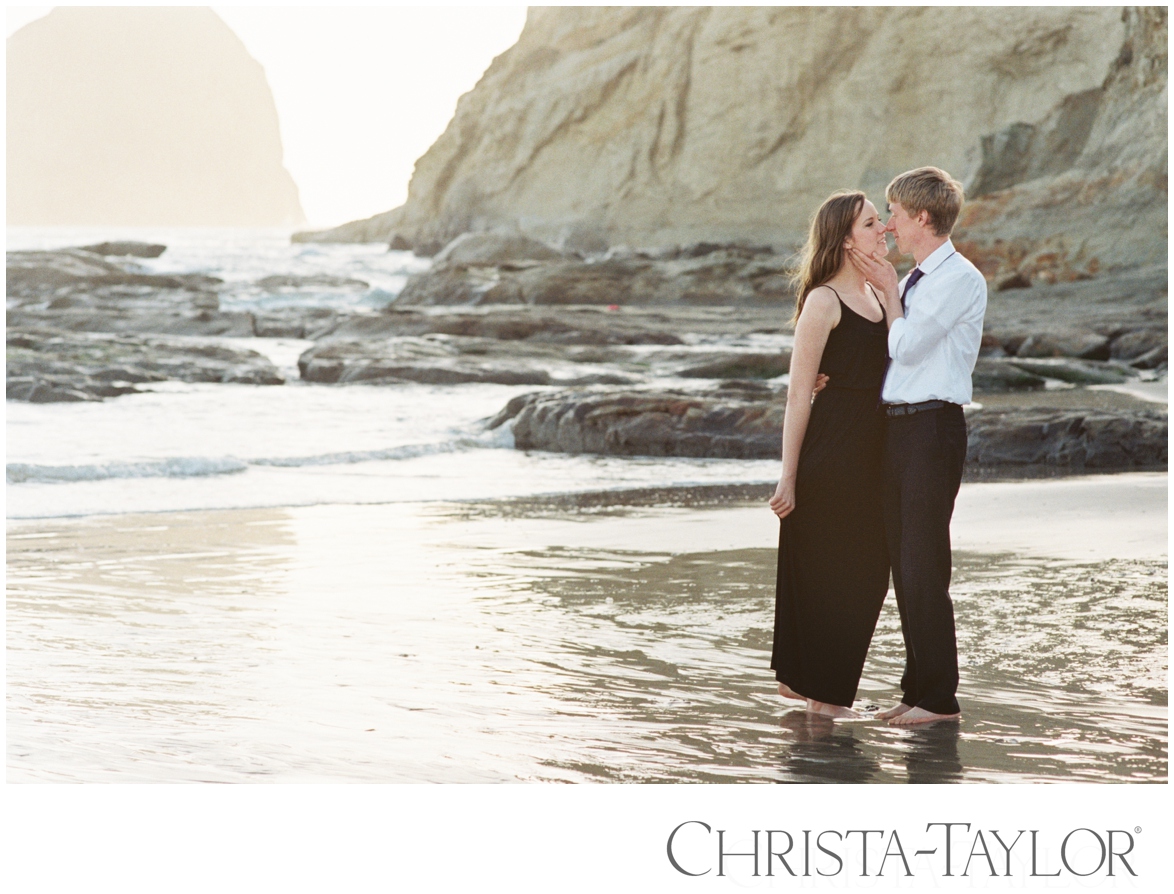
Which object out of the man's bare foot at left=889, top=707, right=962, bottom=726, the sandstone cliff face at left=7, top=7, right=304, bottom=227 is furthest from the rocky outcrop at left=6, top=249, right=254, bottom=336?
the sandstone cliff face at left=7, top=7, right=304, bottom=227

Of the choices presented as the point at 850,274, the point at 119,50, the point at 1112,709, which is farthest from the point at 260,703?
the point at 119,50

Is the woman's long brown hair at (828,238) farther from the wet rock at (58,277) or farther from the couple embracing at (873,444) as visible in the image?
the wet rock at (58,277)

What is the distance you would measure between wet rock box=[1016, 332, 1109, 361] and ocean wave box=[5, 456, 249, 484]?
1434 cm

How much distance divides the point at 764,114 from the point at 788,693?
48.9 m

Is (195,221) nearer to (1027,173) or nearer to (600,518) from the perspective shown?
(1027,173)

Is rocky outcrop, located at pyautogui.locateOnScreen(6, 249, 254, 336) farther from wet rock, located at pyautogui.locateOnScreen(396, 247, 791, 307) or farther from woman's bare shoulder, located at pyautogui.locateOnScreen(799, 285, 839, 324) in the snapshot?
woman's bare shoulder, located at pyautogui.locateOnScreen(799, 285, 839, 324)

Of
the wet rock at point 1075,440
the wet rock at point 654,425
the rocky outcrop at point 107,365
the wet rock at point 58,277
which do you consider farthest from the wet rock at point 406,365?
the wet rock at point 58,277

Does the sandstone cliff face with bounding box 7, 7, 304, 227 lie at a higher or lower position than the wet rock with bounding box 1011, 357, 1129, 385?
higher

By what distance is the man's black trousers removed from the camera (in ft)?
11.1

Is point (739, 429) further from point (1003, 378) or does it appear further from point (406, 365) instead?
point (406, 365)

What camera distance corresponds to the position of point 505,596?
520cm

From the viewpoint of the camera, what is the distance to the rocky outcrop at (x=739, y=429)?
9.05 m

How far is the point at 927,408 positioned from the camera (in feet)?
11.1
